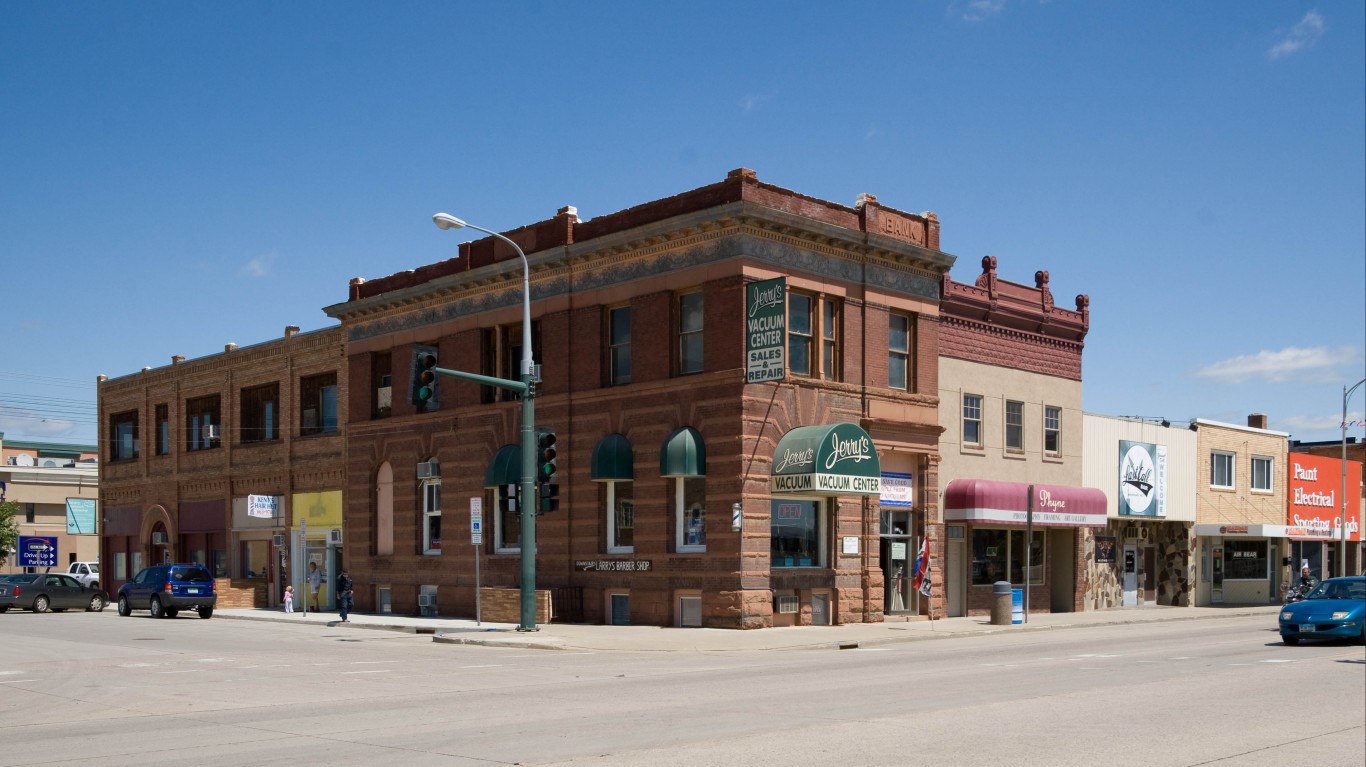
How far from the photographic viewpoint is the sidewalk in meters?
26.9

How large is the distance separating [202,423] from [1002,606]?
34.3m

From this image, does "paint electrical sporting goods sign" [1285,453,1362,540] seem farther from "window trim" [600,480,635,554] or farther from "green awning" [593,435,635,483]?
"green awning" [593,435,635,483]

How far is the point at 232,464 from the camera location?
5028cm

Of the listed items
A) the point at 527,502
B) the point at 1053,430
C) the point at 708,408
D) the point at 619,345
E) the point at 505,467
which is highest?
the point at 619,345

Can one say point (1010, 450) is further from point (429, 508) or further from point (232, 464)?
point (232, 464)

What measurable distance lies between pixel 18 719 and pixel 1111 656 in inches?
686

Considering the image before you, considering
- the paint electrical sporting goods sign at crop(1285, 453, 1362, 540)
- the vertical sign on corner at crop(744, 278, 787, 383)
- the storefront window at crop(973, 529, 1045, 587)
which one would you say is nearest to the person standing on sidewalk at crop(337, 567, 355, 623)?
the vertical sign on corner at crop(744, 278, 787, 383)

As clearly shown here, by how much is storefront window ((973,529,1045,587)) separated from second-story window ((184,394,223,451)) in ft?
100.0

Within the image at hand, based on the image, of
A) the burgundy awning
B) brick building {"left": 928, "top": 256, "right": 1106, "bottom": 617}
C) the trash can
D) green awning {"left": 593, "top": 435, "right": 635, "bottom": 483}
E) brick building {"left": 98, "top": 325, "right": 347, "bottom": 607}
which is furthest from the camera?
brick building {"left": 98, "top": 325, "right": 347, "bottom": 607}

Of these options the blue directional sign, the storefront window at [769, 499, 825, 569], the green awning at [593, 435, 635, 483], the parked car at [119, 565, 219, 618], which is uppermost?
the green awning at [593, 435, 635, 483]

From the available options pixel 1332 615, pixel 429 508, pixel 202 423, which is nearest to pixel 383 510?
pixel 429 508

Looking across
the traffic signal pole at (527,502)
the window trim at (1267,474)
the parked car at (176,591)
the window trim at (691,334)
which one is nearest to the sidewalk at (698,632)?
the traffic signal pole at (527,502)

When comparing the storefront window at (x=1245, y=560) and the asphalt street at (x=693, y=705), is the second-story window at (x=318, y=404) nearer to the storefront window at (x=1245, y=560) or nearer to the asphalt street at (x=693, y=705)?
the asphalt street at (x=693, y=705)

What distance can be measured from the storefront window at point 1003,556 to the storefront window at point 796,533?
7.35 metres
